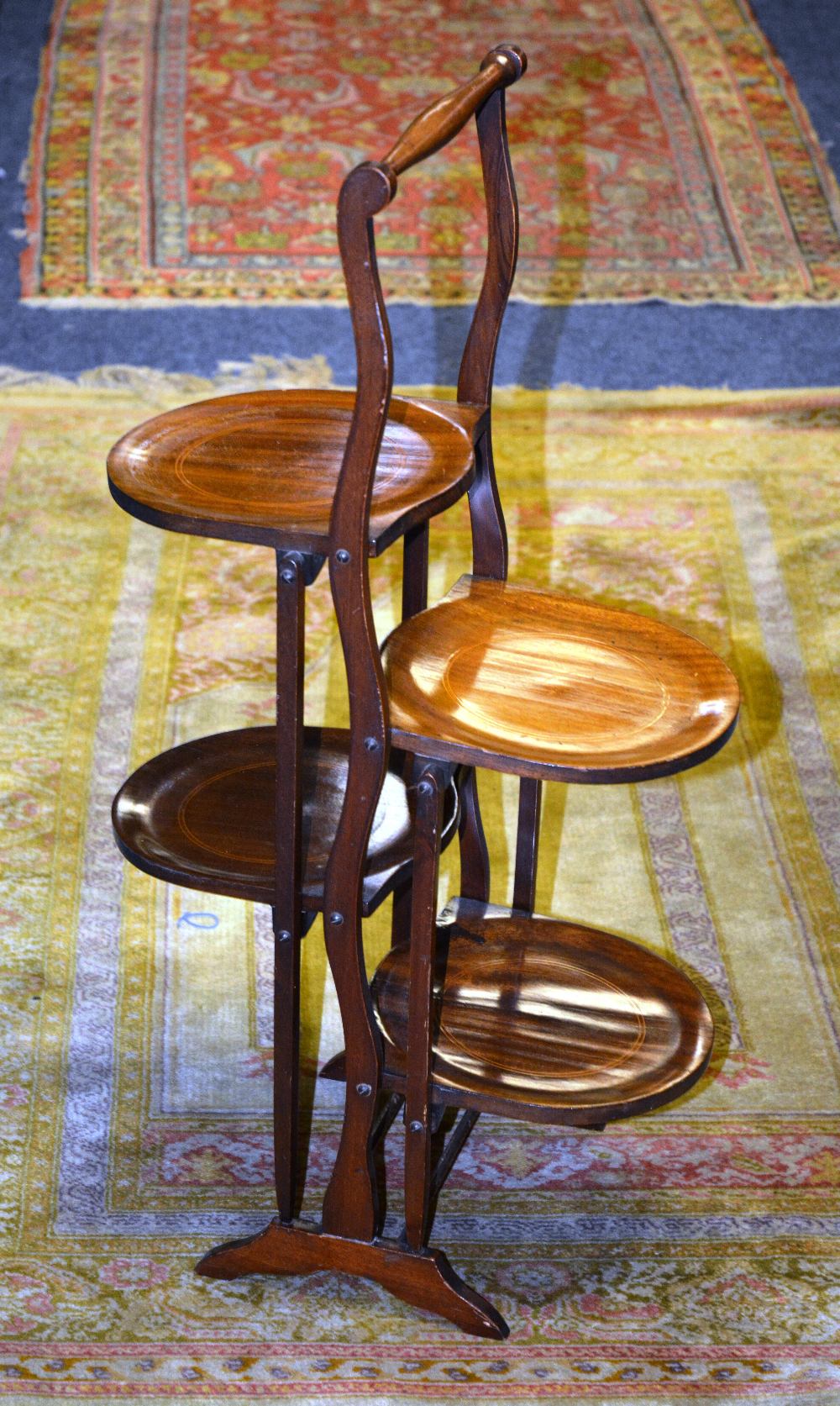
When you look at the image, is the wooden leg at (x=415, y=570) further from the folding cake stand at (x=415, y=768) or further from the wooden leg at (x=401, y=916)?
Answer: the wooden leg at (x=401, y=916)

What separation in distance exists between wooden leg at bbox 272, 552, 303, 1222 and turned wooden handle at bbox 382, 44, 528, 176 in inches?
18.9

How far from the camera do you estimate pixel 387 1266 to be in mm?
2375

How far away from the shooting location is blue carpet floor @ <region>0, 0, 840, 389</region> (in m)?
5.21

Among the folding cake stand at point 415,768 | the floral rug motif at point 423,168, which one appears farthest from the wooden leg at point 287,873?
the floral rug motif at point 423,168

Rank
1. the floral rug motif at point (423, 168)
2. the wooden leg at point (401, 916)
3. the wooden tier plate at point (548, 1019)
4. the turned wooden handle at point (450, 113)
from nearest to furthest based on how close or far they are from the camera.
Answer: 1. the turned wooden handle at point (450, 113)
2. the wooden tier plate at point (548, 1019)
3. the wooden leg at point (401, 916)
4. the floral rug motif at point (423, 168)

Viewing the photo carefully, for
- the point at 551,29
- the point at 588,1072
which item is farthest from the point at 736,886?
the point at 551,29

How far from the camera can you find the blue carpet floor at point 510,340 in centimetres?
521

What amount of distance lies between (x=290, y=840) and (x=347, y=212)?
80cm

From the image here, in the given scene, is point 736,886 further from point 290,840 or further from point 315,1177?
point 290,840

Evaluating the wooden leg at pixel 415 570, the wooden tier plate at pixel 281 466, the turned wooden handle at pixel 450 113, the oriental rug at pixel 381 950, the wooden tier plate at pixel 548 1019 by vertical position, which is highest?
the turned wooden handle at pixel 450 113

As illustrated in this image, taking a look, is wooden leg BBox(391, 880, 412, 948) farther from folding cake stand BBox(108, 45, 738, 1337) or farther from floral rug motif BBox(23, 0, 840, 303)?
floral rug motif BBox(23, 0, 840, 303)

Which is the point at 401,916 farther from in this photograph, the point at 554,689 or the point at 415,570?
the point at 554,689

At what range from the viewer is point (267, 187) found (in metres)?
5.74

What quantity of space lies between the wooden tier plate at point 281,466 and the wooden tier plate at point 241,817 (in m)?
0.50
